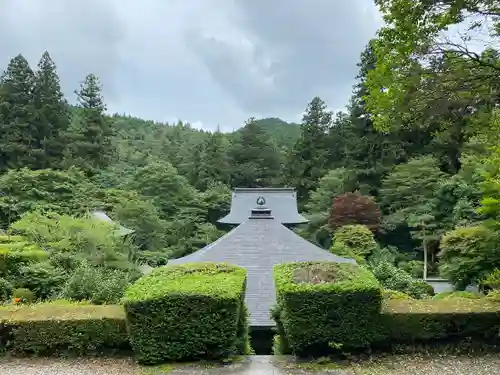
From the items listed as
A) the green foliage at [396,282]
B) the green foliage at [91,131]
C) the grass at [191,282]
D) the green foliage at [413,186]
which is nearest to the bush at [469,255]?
the green foliage at [396,282]

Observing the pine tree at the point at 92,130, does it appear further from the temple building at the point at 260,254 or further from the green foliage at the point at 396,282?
the green foliage at the point at 396,282

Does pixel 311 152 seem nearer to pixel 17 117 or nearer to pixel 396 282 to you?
pixel 17 117

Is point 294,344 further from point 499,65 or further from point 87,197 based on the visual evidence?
point 87,197

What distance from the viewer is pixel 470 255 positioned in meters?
10.0

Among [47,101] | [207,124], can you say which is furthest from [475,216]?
[207,124]

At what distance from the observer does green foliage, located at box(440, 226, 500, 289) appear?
944 centimetres

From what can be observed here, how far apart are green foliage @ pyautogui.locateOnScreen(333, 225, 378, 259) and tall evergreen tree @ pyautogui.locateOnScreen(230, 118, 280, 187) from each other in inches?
526

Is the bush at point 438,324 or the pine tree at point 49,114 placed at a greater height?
the pine tree at point 49,114

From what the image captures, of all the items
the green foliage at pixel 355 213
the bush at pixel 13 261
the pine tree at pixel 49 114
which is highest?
the pine tree at pixel 49 114

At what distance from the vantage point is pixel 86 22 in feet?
40.9

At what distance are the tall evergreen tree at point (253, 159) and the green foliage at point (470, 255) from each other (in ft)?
71.6

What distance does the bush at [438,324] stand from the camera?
5.15m

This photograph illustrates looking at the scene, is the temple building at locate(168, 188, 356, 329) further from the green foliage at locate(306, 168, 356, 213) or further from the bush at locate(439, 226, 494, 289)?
the green foliage at locate(306, 168, 356, 213)

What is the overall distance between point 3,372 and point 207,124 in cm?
4052
